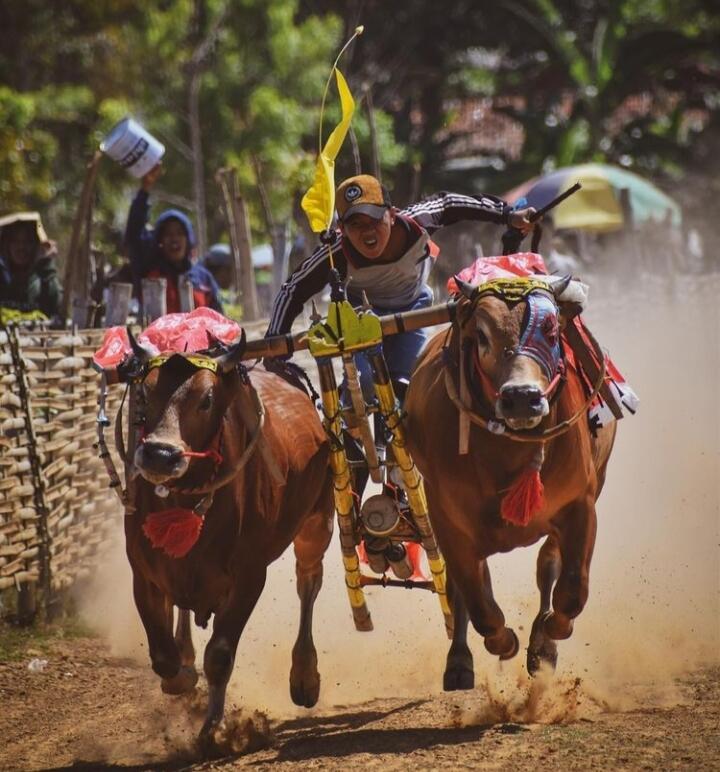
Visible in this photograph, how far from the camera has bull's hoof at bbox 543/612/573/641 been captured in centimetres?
641

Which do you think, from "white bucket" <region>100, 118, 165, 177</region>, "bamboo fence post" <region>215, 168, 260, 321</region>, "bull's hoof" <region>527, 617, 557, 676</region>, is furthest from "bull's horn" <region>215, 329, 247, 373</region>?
"bamboo fence post" <region>215, 168, 260, 321</region>

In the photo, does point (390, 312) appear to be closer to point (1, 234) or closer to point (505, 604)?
point (505, 604)

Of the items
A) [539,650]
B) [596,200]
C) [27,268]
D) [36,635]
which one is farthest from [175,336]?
[596,200]

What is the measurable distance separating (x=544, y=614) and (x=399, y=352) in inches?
60.8

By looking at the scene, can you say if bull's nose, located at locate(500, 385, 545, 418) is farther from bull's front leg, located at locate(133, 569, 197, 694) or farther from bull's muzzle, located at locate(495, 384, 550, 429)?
bull's front leg, located at locate(133, 569, 197, 694)

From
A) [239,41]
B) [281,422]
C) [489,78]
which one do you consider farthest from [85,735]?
[489,78]

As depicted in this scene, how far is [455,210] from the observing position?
7.22 metres

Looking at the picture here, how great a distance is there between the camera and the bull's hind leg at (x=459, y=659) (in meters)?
6.63

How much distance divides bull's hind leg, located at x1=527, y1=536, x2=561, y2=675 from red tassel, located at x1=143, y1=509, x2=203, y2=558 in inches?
69.7

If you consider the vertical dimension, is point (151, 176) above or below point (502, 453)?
above

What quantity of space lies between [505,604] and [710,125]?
78.4 feet

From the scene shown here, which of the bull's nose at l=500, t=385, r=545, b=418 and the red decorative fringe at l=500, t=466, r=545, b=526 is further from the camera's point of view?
the red decorative fringe at l=500, t=466, r=545, b=526

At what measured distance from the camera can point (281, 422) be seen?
6.72m

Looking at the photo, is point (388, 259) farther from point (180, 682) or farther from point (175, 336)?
point (180, 682)
